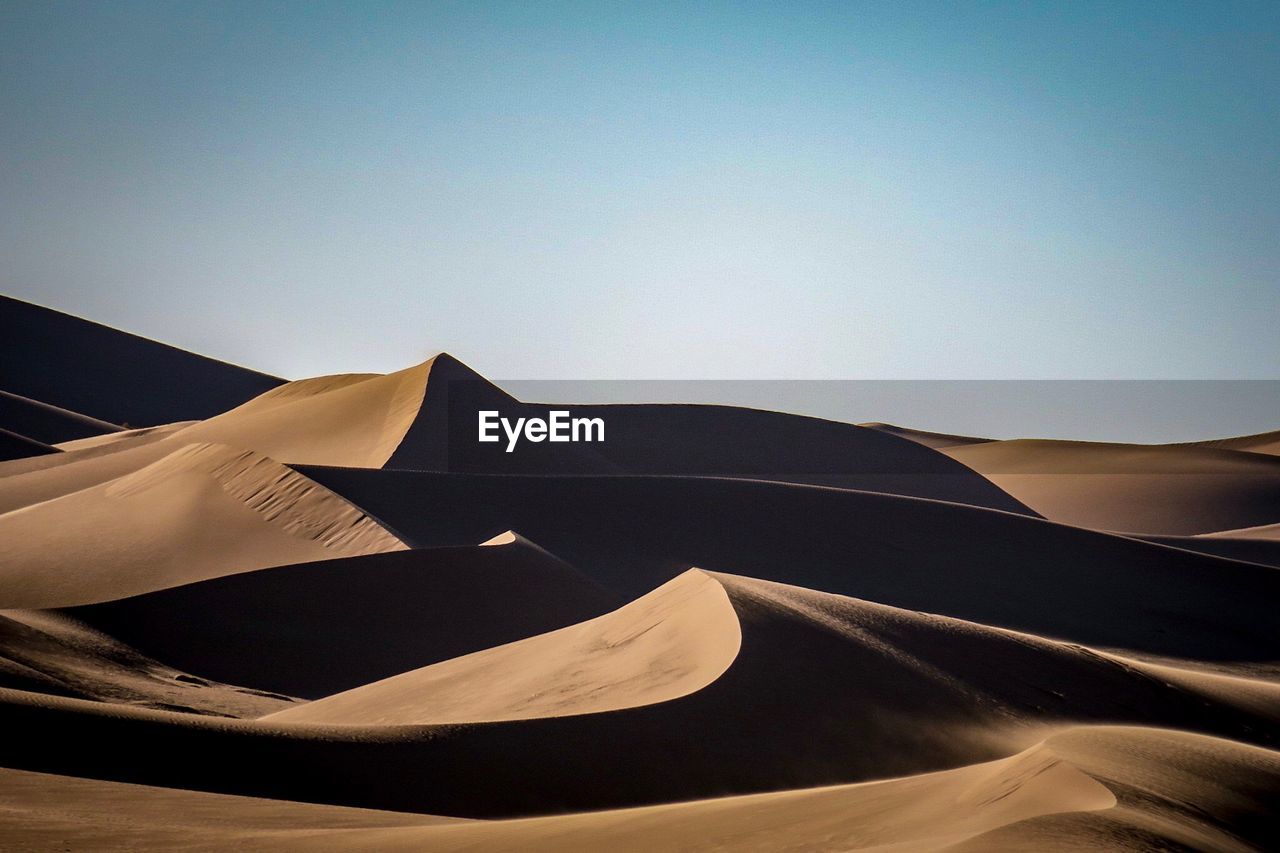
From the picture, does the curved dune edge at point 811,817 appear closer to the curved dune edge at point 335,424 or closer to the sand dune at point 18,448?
the curved dune edge at point 335,424

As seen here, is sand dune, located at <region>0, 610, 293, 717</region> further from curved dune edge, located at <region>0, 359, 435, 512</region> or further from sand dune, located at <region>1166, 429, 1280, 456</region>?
sand dune, located at <region>1166, 429, 1280, 456</region>

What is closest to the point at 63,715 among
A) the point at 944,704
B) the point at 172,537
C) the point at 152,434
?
the point at 944,704

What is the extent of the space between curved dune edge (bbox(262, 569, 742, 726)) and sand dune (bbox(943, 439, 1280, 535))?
40.4m

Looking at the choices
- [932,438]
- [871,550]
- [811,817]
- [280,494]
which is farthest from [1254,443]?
[811,817]

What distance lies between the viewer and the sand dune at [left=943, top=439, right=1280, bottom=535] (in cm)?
5297

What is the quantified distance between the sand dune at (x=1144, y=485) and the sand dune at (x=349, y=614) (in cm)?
3588

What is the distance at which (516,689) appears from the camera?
42.6 ft

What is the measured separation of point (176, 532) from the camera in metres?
25.6

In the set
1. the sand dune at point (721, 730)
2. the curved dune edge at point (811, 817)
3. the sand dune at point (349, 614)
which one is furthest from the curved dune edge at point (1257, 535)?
the curved dune edge at point (811, 817)

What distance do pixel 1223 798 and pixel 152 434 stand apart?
2196 inches

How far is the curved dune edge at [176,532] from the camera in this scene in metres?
22.8

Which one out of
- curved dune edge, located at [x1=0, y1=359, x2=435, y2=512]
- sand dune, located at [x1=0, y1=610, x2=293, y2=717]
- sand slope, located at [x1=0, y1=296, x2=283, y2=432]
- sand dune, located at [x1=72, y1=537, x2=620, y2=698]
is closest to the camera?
sand dune, located at [x1=0, y1=610, x2=293, y2=717]

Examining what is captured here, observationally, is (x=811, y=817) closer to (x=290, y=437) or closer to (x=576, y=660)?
(x=576, y=660)

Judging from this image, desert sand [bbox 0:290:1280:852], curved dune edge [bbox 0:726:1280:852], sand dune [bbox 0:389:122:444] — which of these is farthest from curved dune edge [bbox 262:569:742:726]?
sand dune [bbox 0:389:122:444]
